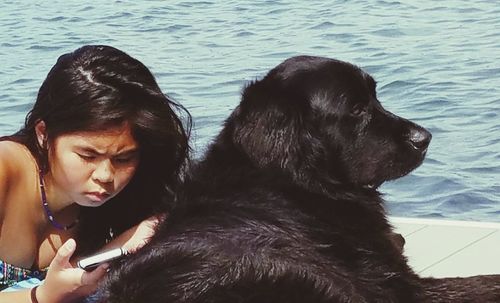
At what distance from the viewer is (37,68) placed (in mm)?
10367

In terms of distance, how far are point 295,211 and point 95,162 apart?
2.22ft

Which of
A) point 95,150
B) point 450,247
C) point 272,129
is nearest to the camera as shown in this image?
point 272,129

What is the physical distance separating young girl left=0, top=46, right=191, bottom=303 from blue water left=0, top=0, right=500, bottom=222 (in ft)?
6.29

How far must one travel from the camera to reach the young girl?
10.3 ft

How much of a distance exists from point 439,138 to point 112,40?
18.0 feet

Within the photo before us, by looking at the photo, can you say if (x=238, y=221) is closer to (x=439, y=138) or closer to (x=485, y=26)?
(x=439, y=138)

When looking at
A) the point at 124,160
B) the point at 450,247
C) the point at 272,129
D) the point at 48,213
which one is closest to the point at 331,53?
the point at 450,247

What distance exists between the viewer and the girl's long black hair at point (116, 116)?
318cm

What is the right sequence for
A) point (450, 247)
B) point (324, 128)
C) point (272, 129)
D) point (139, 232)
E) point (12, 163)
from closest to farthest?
point (272, 129)
point (324, 128)
point (12, 163)
point (139, 232)
point (450, 247)

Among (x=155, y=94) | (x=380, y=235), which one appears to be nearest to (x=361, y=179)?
(x=380, y=235)

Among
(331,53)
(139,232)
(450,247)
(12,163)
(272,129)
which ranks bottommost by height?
(331,53)

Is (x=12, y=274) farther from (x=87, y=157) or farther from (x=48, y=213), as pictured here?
(x=87, y=157)

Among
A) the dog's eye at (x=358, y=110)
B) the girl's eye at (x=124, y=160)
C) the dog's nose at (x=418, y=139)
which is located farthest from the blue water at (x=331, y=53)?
the girl's eye at (x=124, y=160)

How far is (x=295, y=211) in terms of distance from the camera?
2918 millimetres
